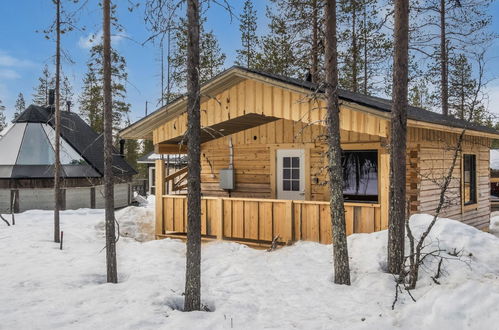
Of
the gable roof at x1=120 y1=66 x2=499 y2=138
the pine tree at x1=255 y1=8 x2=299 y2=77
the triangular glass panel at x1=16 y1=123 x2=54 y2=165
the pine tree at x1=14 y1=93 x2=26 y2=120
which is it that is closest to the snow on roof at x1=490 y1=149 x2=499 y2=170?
the pine tree at x1=255 y1=8 x2=299 y2=77

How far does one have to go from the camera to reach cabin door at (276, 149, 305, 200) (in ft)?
37.2

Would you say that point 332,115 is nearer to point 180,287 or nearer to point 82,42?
point 180,287

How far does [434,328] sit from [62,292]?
5833mm

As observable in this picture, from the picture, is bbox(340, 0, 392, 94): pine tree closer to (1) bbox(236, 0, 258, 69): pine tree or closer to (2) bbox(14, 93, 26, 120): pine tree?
(1) bbox(236, 0, 258, 69): pine tree

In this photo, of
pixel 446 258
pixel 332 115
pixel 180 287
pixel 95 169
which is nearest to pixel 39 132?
pixel 95 169

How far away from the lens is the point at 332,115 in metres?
6.63

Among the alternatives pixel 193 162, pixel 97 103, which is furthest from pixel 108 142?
pixel 97 103

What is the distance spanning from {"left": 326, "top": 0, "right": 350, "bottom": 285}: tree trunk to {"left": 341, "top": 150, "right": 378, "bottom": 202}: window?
3.95 m

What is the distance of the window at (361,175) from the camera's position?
1040cm

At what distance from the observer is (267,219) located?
31.7 ft

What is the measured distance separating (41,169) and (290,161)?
13183 millimetres

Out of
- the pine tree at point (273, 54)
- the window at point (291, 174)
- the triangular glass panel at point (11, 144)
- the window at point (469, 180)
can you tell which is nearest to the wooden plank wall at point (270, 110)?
the window at point (291, 174)

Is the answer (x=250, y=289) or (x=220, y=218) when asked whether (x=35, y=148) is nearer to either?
(x=220, y=218)

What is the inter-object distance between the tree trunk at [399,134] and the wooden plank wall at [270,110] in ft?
3.70
